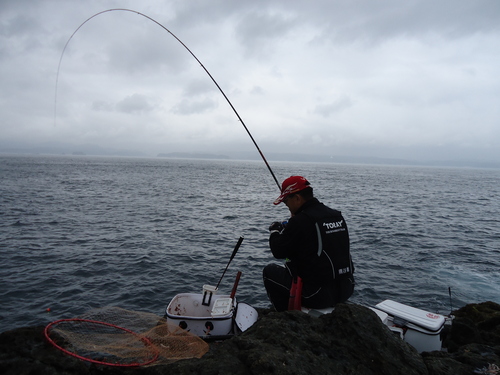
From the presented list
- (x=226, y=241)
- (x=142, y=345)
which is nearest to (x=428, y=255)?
(x=226, y=241)

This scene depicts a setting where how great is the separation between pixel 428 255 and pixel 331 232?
11.7 metres

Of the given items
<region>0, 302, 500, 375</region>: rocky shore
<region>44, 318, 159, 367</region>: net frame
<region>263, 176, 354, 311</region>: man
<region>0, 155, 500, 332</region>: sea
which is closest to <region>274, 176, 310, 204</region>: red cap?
<region>263, 176, 354, 311</region>: man

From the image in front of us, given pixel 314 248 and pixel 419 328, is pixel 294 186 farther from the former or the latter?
pixel 419 328

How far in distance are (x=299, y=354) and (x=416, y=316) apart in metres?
2.54

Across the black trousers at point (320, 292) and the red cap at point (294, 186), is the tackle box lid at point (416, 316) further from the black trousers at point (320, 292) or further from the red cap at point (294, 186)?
the red cap at point (294, 186)

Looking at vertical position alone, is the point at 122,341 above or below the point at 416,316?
above

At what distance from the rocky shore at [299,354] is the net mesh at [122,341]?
0.66 ft

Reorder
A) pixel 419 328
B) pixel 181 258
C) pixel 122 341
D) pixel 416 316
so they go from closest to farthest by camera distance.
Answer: pixel 122 341, pixel 419 328, pixel 416 316, pixel 181 258

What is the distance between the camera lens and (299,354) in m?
3.03

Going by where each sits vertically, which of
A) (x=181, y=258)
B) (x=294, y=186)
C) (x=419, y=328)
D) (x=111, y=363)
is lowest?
(x=181, y=258)

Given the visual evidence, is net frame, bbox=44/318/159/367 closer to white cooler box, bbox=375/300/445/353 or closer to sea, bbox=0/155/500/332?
Result: sea, bbox=0/155/500/332

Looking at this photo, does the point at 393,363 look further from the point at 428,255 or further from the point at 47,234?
the point at 47,234

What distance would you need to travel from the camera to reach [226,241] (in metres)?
15.7

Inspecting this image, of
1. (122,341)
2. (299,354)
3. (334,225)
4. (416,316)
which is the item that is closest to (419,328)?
(416,316)
